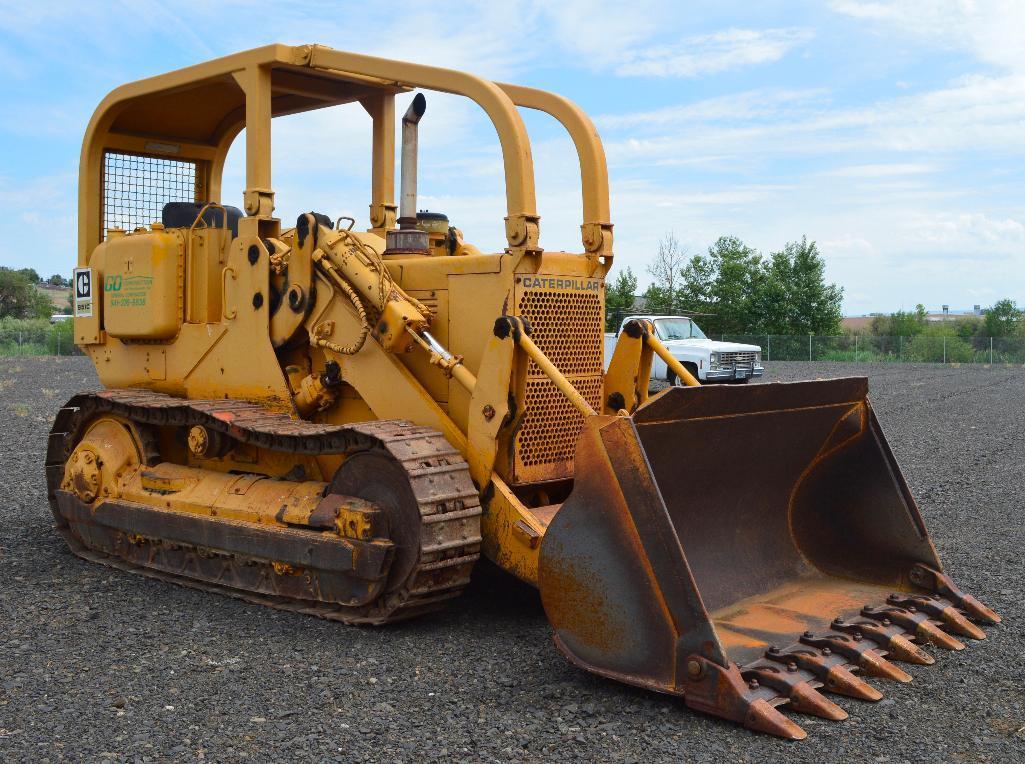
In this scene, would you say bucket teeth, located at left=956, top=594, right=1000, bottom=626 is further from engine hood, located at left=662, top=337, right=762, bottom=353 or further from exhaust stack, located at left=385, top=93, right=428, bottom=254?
engine hood, located at left=662, top=337, right=762, bottom=353

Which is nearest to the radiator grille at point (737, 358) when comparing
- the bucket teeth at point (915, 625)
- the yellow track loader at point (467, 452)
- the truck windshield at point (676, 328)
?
the truck windshield at point (676, 328)

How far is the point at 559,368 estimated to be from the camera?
6016 mm

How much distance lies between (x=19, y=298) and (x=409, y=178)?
70476 mm

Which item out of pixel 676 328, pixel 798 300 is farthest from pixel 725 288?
pixel 676 328

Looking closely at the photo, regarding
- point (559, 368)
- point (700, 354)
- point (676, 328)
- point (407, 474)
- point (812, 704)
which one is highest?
point (676, 328)

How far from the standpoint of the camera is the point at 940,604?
5.28 meters

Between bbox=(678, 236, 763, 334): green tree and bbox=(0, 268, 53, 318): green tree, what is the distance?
42976mm

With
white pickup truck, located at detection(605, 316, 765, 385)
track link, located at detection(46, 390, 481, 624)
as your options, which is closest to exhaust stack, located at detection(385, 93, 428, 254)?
track link, located at detection(46, 390, 481, 624)

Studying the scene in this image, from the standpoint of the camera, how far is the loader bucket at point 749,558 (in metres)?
4.20

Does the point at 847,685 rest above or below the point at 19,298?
below

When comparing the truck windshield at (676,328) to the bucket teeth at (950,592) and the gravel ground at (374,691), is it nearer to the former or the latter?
the gravel ground at (374,691)

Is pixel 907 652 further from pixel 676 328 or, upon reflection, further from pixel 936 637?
pixel 676 328

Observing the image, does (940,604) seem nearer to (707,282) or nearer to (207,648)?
(207,648)

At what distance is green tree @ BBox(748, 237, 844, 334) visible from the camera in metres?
51.4
